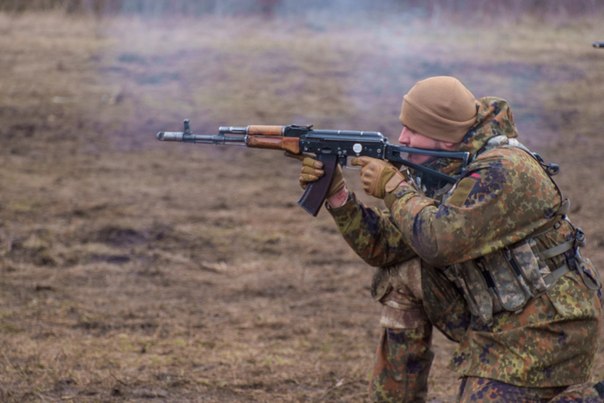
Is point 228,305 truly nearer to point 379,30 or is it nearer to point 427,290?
point 427,290

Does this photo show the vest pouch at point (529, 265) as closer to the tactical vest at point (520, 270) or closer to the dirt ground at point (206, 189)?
the tactical vest at point (520, 270)

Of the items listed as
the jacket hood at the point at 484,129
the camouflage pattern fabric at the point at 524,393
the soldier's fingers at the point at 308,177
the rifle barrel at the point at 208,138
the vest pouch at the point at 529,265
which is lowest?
the camouflage pattern fabric at the point at 524,393

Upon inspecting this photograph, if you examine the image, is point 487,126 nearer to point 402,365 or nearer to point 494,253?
point 494,253

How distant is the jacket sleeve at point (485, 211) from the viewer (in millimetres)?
3318

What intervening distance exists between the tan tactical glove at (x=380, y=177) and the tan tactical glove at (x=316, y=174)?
21 cm

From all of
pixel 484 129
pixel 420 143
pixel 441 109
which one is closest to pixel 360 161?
pixel 420 143

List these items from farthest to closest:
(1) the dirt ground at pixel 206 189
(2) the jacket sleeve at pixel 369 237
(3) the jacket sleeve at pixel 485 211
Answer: (1) the dirt ground at pixel 206 189 → (2) the jacket sleeve at pixel 369 237 → (3) the jacket sleeve at pixel 485 211

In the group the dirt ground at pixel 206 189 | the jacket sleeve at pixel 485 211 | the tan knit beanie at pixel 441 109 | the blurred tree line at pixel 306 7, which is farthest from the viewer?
the blurred tree line at pixel 306 7

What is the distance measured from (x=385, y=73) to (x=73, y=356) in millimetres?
8292

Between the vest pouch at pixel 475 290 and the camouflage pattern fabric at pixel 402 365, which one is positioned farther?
the camouflage pattern fabric at pixel 402 365

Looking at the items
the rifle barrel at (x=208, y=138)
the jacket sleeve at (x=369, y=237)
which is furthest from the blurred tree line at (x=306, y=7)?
the jacket sleeve at (x=369, y=237)

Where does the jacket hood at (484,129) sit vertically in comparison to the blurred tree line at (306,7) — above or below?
above

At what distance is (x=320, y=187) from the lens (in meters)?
3.80

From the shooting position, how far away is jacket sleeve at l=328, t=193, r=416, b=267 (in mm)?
3883
